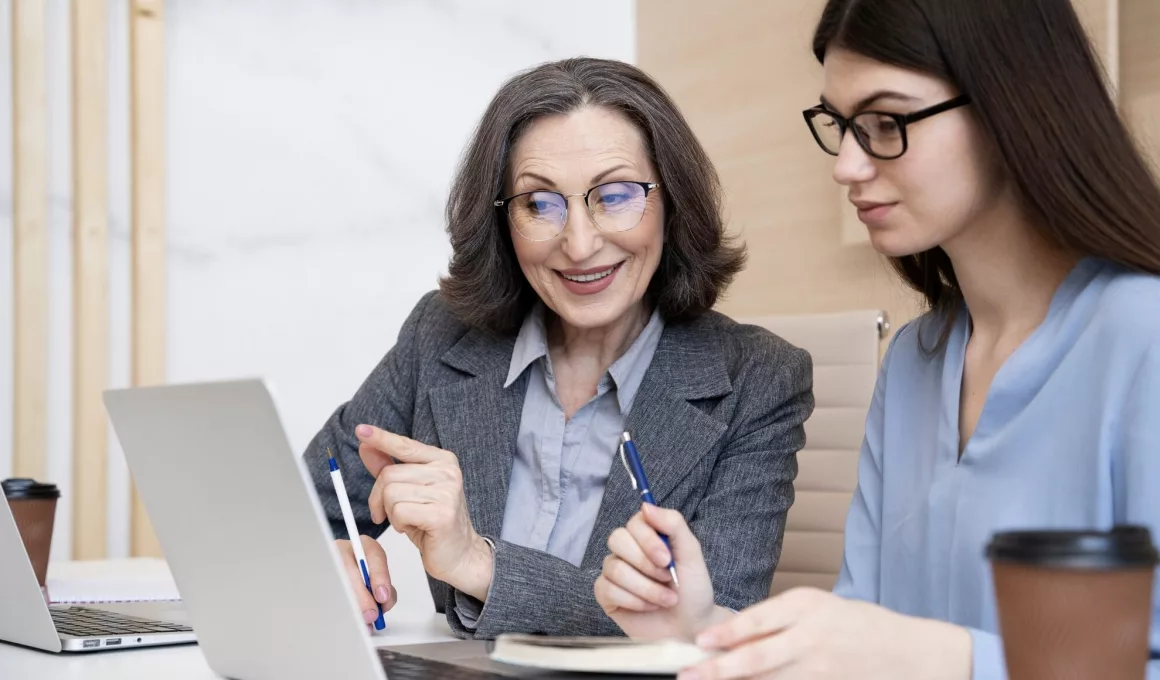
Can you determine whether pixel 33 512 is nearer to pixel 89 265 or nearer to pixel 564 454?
pixel 564 454

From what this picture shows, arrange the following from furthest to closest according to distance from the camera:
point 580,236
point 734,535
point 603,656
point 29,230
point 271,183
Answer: point 271,183 < point 29,230 < point 580,236 < point 734,535 < point 603,656

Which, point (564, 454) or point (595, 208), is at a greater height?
point (595, 208)

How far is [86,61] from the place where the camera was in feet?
9.42

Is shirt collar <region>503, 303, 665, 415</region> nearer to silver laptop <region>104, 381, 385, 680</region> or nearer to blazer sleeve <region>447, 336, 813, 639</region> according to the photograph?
blazer sleeve <region>447, 336, 813, 639</region>

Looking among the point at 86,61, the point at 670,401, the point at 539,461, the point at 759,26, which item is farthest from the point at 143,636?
the point at 759,26

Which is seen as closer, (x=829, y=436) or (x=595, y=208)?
(x=595, y=208)

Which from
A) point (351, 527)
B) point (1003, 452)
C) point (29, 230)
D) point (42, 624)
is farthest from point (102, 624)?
point (29, 230)

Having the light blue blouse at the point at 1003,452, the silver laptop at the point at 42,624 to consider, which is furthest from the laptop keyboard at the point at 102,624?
the light blue blouse at the point at 1003,452

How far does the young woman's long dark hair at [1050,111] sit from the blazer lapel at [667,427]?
2.10 ft

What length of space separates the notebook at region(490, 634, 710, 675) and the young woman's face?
0.48 meters

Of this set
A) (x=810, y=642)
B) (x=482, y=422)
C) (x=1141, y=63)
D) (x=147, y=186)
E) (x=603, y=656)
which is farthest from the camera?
(x=147, y=186)

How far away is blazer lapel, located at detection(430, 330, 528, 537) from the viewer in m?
1.73

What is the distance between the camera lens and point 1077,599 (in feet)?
2.11

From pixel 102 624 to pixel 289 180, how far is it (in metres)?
2.05
